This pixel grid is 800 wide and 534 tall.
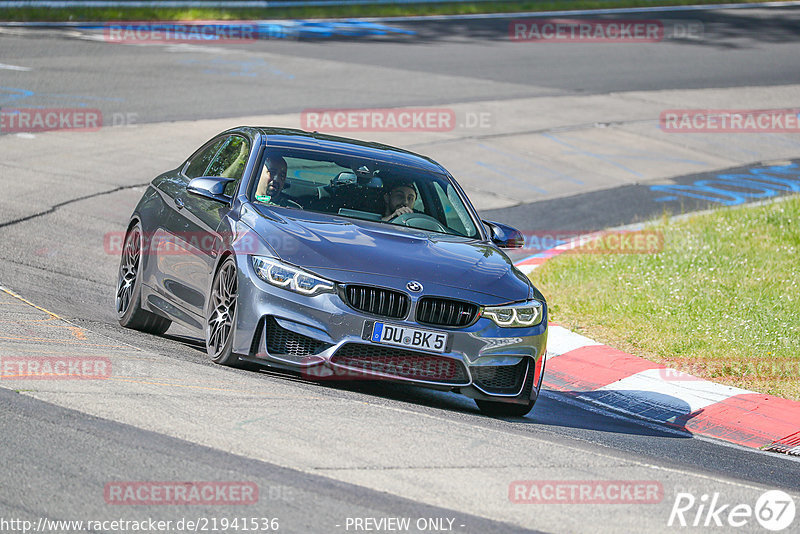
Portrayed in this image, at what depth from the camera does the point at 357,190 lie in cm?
813

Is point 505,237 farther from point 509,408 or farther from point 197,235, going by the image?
point 197,235

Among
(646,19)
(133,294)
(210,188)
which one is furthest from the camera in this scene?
(646,19)

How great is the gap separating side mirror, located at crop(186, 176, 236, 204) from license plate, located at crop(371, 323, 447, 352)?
1679 millimetres

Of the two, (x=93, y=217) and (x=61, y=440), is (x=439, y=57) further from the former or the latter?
(x=61, y=440)

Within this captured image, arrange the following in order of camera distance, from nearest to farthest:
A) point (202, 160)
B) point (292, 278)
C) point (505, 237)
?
point (292, 278) < point (505, 237) < point (202, 160)

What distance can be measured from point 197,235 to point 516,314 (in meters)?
2.26

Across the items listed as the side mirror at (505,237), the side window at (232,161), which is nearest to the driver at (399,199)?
the side mirror at (505,237)

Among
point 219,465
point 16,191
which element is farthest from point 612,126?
point 219,465

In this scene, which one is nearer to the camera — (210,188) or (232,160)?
(210,188)

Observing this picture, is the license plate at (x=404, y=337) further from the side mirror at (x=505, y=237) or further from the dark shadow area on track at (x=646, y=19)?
the dark shadow area on track at (x=646, y=19)

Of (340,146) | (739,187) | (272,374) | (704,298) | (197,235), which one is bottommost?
(739,187)

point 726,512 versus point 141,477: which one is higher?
point 141,477

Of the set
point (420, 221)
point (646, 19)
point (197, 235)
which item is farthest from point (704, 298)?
point (646, 19)

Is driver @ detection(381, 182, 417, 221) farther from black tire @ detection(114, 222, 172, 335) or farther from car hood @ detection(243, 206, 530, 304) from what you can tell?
black tire @ detection(114, 222, 172, 335)
